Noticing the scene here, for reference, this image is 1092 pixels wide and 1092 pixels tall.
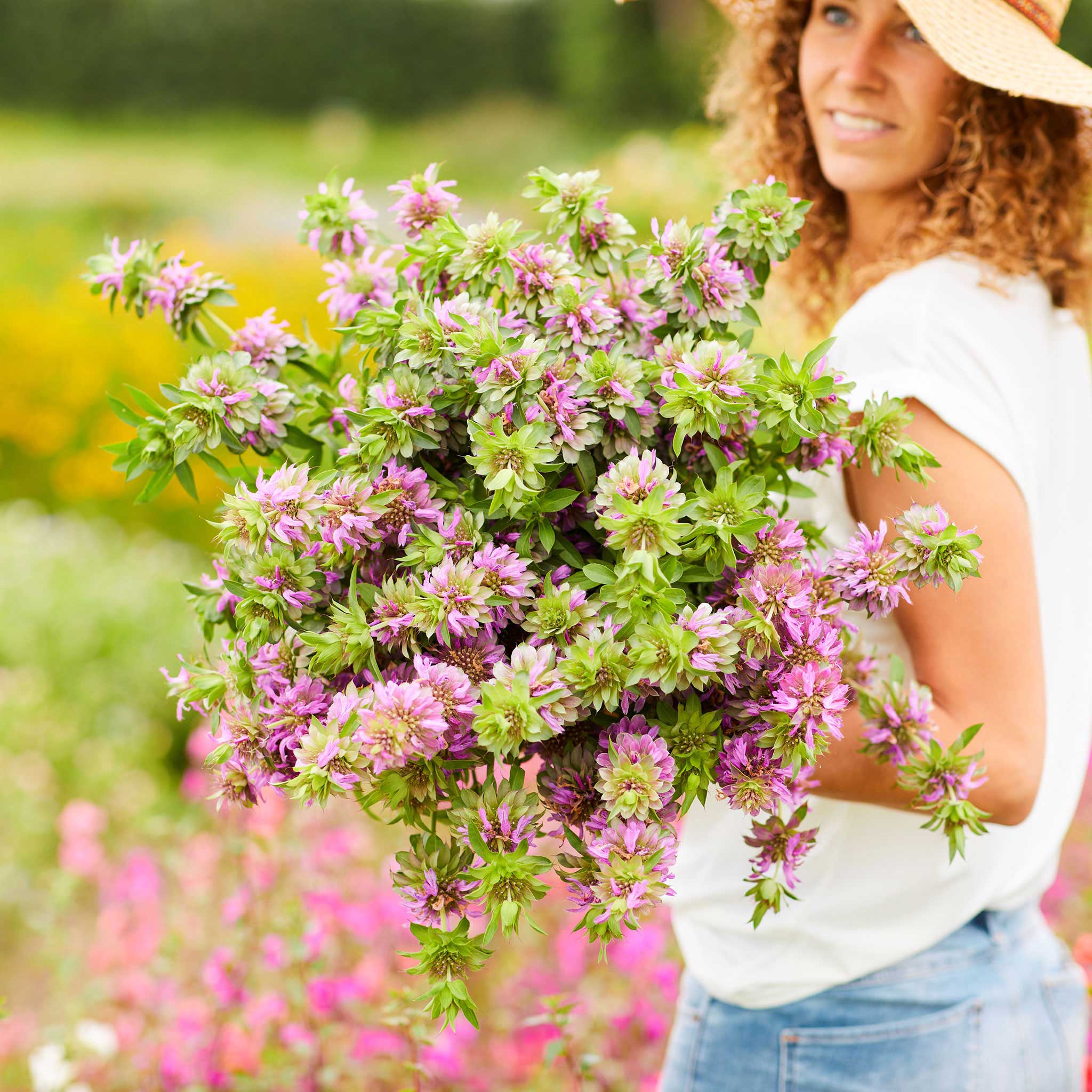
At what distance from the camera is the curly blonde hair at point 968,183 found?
1.44 metres

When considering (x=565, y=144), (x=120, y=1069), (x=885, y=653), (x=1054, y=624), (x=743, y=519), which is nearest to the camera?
(x=743, y=519)

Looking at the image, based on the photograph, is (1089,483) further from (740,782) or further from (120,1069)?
(120,1069)

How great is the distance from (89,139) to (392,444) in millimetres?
19853

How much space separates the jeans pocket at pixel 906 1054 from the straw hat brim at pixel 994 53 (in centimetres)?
107

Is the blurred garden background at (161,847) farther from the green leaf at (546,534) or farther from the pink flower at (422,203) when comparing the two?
the green leaf at (546,534)

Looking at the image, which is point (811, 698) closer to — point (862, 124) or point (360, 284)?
point (360, 284)

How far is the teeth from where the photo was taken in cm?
149

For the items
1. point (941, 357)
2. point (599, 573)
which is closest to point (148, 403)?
point (599, 573)

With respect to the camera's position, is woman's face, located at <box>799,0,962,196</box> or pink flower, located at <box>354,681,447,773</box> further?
woman's face, located at <box>799,0,962,196</box>

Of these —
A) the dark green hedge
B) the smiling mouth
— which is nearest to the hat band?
the smiling mouth

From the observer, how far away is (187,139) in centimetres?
1880

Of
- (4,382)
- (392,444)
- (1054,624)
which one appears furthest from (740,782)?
(4,382)

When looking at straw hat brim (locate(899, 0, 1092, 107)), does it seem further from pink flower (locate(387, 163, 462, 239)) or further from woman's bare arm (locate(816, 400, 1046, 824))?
pink flower (locate(387, 163, 462, 239))

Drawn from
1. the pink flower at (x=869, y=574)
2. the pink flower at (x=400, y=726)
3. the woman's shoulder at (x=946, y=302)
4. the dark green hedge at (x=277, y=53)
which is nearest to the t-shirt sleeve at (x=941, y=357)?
the woman's shoulder at (x=946, y=302)
